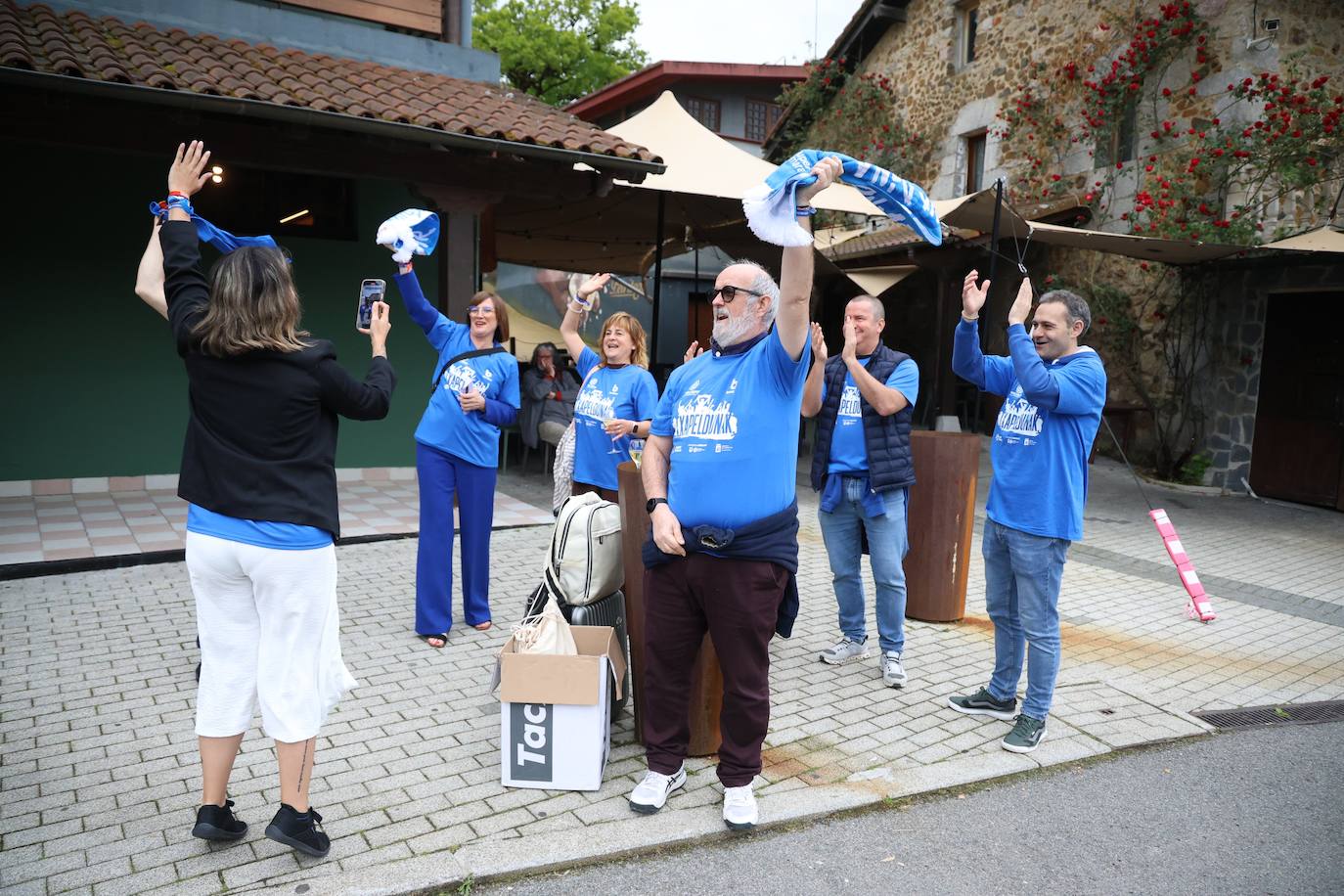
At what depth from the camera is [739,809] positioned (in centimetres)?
305

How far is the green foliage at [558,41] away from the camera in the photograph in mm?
27594

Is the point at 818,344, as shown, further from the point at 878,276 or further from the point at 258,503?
the point at 878,276

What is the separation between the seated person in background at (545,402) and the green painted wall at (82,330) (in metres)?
3.46

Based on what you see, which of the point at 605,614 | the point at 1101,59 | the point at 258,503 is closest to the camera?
the point at 258,503

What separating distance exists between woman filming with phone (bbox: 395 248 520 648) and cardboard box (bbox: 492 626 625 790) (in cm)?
166

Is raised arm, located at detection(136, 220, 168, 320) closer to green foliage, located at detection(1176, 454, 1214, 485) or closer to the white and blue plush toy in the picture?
the white and blue plush toy


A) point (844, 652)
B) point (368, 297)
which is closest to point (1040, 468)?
point (844, 652)

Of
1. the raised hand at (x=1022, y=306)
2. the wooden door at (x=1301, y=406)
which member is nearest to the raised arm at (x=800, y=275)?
the raised hand at (x=1022, y=306)

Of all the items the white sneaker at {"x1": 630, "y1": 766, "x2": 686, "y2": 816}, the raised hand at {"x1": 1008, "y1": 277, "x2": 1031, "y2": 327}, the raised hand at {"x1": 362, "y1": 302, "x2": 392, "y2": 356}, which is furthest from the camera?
the raised hand at {"x1": 1008, "y1": 277, "x2": 1031, "y2": 327}

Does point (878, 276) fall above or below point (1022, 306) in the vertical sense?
above

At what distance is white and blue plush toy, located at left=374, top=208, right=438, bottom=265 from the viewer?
14.3ft

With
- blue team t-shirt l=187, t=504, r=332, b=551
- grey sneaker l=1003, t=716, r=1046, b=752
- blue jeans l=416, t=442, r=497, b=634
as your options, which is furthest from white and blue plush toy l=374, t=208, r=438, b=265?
grey sneaker l=1003, t=716, r=1046, b=752

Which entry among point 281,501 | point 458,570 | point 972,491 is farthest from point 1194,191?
point 281,501

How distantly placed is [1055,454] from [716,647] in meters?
1.70
